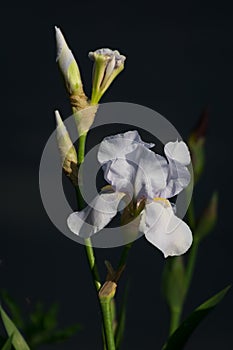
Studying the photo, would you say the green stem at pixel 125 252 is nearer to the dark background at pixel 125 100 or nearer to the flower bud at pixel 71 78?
the flower bud at pixel 71 78

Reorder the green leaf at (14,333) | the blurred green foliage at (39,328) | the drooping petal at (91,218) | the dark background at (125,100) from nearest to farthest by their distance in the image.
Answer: the drooping petal at (91,218)
the green leaf at (14,333)
the blurred green foliage at (39,328)
the dark background at (125,100)

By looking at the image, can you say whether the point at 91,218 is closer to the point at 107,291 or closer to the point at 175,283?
the point at 107,291

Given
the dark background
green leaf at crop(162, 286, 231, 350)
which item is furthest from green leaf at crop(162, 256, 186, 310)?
the dark background

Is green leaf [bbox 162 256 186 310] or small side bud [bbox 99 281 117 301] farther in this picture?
green leaf [bbox 162 256 186 310]

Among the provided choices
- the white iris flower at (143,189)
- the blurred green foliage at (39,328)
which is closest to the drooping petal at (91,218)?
the white iris flower at (143,189)

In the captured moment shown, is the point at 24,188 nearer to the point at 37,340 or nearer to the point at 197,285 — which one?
the point at 197,285

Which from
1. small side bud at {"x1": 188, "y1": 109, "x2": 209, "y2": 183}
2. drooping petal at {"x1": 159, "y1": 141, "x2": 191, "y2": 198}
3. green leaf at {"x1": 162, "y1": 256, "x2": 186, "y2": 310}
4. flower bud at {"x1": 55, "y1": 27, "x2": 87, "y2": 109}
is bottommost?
green leaf at {"x1": 162, "y1": 256, "x2": 186, "y2": 310}

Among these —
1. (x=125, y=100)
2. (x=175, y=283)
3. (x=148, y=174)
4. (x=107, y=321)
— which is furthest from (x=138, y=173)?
(x=125, y=100)

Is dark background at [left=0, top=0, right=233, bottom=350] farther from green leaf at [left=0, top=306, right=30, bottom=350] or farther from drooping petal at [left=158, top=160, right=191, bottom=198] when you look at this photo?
drooping petal at [left=158, top=160, right=191, bottom=198]
